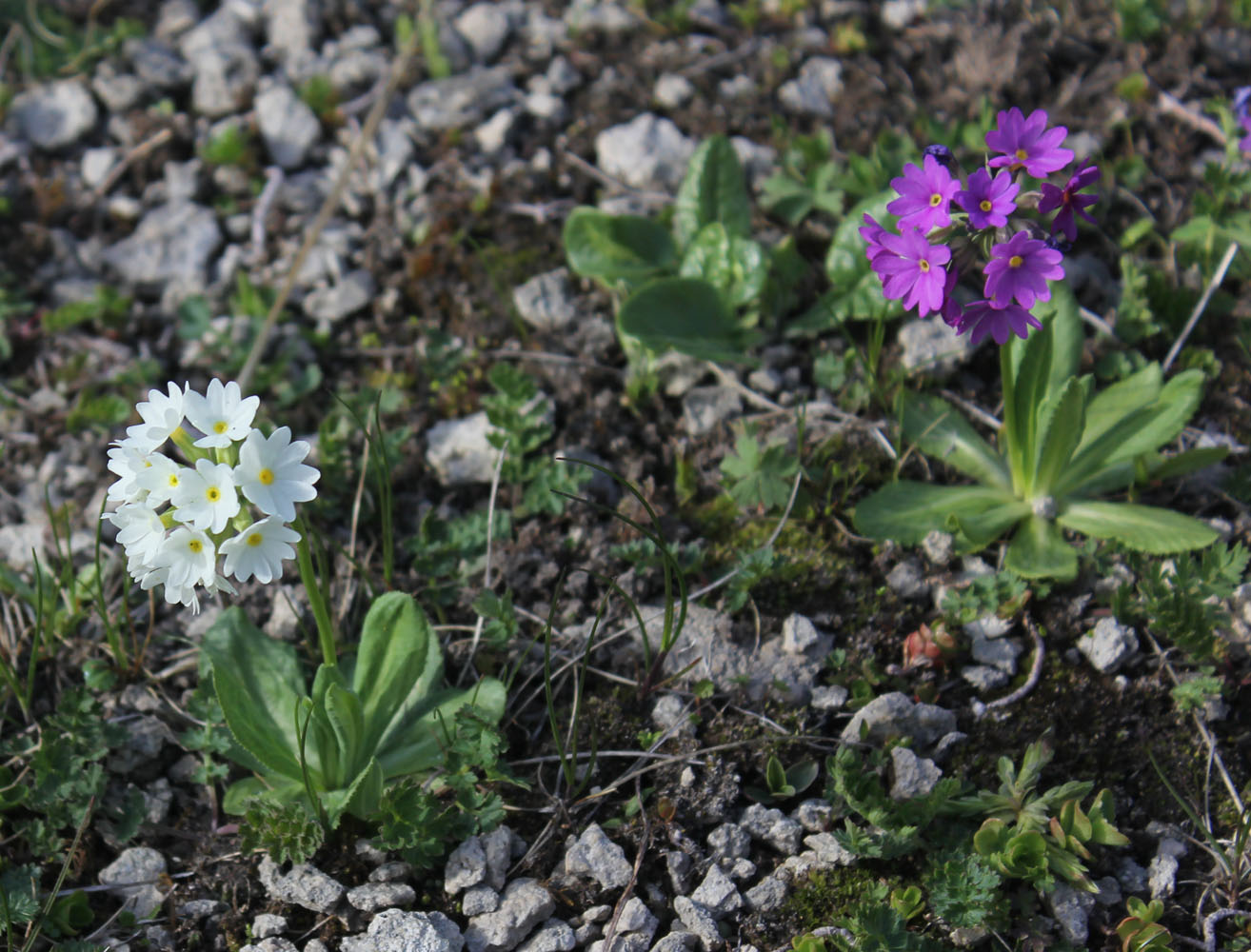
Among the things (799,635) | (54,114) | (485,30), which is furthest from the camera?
(485,30)

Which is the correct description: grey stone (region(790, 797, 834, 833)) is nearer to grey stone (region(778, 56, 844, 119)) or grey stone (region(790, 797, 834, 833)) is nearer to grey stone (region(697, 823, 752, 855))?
grey stone (region(697, 823, 752, 855))

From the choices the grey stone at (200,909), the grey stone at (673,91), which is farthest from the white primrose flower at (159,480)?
the grey stone at (673,91)

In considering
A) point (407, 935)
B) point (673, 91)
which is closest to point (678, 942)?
point (407, 935)

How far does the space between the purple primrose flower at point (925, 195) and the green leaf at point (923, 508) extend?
86 centimetres

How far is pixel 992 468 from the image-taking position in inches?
134

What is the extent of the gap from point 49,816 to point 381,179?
2.73 metres

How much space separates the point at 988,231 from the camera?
110 inches

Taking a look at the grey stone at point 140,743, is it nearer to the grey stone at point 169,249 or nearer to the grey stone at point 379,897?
the grey stone at point 379,897

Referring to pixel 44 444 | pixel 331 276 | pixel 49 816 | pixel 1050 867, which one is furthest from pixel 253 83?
pixel 1050 867

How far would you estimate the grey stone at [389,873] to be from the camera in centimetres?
270

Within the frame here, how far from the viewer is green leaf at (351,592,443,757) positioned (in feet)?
9.39

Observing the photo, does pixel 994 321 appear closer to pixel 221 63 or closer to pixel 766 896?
pixel 766 896

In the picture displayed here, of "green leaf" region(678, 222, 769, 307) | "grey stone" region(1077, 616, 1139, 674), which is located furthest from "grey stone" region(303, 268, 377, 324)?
"grey stone" region(1077, 616, 1139, 674)

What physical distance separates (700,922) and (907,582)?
1.19 m
